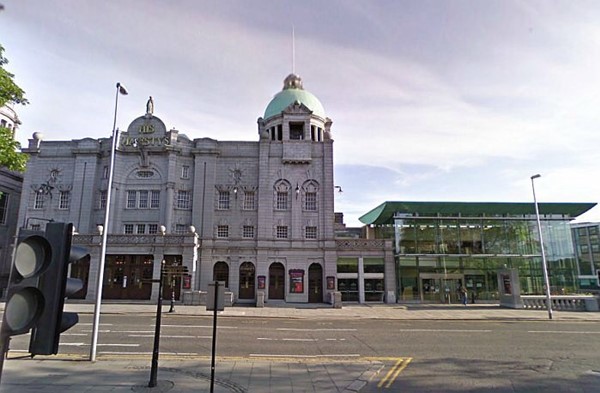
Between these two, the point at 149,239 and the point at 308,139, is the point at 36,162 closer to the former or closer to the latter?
the point at 149,239

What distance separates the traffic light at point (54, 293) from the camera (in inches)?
124

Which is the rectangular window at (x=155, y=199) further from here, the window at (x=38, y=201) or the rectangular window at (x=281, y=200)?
the rectangular window at (x=281, y=200)

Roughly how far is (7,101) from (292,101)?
32.6m

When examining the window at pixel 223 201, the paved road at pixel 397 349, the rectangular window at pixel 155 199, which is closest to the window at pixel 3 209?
the rectangular window at pixel 155 199

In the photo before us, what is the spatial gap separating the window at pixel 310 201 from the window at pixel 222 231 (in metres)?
8.44

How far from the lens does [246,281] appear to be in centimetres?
3619

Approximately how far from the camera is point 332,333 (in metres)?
17.0

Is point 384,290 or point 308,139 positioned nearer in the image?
point 384,290

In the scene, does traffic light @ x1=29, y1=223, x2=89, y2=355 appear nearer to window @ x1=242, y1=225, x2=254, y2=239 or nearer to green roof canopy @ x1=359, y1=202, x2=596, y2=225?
window @ x1=242, y1=225, x2=254, y2=239

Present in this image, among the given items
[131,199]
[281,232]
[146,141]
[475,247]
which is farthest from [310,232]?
[146,141]

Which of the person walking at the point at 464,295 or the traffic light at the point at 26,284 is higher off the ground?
the traffic light at the point at 26,284

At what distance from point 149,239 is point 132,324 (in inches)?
663

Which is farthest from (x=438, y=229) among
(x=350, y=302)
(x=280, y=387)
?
(x=280, y=387)

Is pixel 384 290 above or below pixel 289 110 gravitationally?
below
